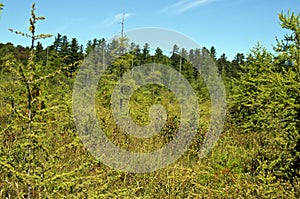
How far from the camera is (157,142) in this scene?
340 inches

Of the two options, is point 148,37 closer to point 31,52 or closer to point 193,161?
point 193,161

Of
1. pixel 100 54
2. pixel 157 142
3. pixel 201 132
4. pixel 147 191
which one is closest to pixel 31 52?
pixel 147 191

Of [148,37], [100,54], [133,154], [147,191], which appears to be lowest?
[147,191]

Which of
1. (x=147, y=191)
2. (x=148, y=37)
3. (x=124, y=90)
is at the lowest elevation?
(x=147, y=191)

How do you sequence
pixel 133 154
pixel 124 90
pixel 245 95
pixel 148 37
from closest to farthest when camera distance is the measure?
pixel 133 154
pixel 148 37
pixel 124 90
pixel 245 95

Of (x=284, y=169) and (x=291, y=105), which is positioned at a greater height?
(x=291, y=105)

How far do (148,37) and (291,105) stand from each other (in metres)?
4.92

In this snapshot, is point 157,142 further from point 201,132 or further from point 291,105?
point 291,105

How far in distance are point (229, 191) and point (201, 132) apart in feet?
16.9

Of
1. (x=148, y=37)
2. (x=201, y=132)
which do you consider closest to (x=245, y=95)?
(x=201, y=132)

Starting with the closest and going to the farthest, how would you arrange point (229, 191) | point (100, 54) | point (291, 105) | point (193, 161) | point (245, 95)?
point (229, 191)
point (291, 105)
point (193, 161)
point (245, 95)
point (100, 54)

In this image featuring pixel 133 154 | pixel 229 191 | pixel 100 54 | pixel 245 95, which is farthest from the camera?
pixel 100 54

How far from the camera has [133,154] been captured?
732 centimetres

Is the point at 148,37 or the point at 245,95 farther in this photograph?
the point at 245,95
